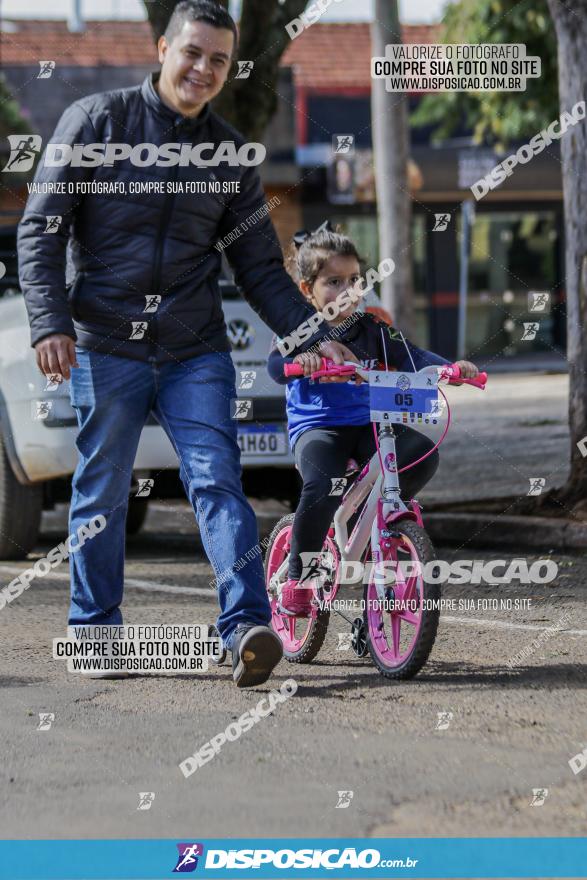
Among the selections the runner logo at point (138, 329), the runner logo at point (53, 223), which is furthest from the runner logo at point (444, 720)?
the runner logo at point (53, 223)

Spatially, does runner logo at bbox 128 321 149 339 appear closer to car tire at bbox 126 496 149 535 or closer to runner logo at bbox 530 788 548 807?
runner logo at bbox 530 788 548 807

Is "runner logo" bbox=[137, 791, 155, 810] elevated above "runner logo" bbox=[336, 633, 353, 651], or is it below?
above

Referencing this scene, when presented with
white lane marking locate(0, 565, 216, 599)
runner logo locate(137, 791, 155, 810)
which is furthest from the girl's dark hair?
runner logo locate(137, 791, 155, 810)

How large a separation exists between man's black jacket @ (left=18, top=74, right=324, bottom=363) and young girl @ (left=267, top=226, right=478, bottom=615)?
282 millimetres

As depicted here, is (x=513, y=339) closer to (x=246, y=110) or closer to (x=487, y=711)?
(x=246, y=110)

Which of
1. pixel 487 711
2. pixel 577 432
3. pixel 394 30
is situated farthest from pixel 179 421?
pixel 394 30

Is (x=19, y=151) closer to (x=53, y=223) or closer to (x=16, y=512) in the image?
(x=16, y=512)

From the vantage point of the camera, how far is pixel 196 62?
5328 millimetres

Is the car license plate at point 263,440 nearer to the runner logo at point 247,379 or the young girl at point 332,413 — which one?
the runner logo at point 247,379

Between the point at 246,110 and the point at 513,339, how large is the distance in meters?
17.2

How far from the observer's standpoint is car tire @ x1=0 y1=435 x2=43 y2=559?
28.9ft

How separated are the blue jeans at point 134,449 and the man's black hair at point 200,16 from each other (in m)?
1.06

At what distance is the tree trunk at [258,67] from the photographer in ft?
40.8

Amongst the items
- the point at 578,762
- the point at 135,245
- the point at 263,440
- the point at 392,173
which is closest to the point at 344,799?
the point at 578,762
